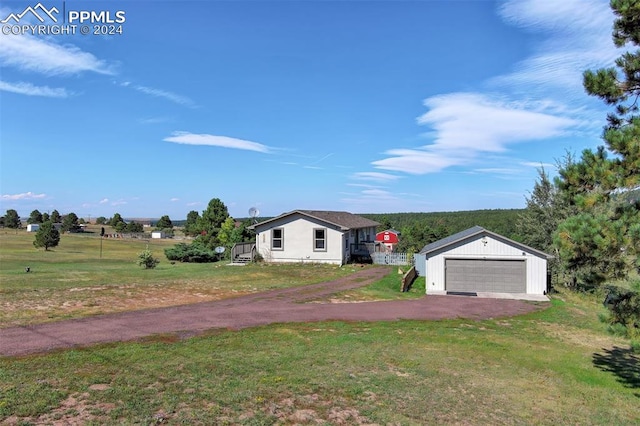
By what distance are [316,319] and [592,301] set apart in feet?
49.6

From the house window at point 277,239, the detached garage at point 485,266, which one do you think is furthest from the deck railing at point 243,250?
the detached garage at point 485,266

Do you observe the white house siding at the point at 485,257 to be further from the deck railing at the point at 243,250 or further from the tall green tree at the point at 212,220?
the tall green tree at the point at 212,220

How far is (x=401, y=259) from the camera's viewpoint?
30156mm

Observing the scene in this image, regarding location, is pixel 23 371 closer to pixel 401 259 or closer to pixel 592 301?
pixel 592 301

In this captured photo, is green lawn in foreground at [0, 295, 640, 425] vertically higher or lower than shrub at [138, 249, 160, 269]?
lower

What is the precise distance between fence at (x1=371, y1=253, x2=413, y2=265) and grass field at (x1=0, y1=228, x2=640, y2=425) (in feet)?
56.3

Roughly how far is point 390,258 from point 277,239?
866cm

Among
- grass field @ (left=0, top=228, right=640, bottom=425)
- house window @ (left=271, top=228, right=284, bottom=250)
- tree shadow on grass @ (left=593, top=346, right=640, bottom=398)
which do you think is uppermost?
house window @ (left=271, top=228, right=284, bottom=250)

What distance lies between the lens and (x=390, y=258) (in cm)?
3034

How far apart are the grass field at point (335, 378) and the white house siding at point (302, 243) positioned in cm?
1543

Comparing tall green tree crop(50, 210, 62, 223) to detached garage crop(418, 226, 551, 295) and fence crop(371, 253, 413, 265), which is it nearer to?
fence crop(371, 253, 413, 265)

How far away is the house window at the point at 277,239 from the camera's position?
1154 inches

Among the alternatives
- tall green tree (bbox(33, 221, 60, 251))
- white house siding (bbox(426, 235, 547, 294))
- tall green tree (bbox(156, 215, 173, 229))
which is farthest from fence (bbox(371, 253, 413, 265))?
tall green tree (bbox(156, 215, 173, 229))

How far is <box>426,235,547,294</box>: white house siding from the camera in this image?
19484 mm
